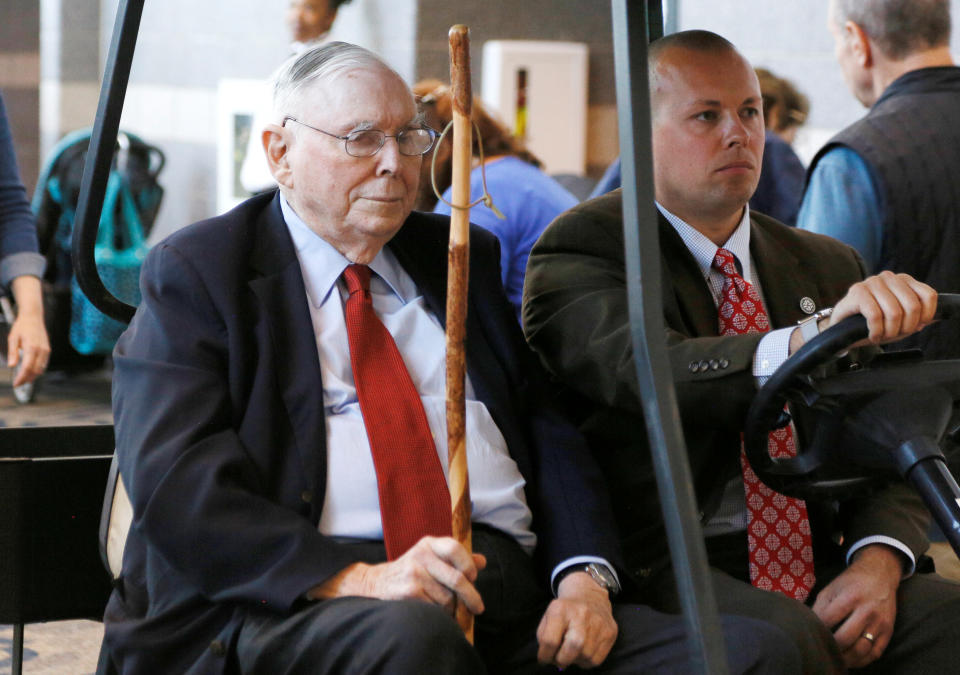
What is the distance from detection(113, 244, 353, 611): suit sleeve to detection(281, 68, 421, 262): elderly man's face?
0.81 ft

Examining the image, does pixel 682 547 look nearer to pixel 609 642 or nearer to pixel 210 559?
pixel 609 642

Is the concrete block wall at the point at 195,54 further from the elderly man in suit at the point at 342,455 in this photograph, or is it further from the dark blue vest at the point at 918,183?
the elderly man in suit at the point at 342,455

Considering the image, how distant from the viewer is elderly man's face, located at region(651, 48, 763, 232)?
2035 mm

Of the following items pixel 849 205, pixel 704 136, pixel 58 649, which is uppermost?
pixel 704 136

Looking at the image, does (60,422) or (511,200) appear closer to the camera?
(511,200)

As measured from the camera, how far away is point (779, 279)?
2.08 metres

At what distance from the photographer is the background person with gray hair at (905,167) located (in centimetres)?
261

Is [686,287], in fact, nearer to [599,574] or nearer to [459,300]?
[599,574]

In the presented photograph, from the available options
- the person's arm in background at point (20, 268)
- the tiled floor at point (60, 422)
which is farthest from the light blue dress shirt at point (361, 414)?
the person's arm in background at point (20, 268)

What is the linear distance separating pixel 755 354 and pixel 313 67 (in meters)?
0.79

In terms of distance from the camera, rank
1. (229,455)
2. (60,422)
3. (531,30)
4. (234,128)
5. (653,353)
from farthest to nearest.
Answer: (234,128) → (531,30) → (60,422) → (229,455) → (653,353)

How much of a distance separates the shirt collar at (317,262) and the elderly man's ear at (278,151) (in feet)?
0.13

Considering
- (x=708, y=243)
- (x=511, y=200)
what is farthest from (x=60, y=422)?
Result: (x=708, y=243)

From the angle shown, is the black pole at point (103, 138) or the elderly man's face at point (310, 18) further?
the elderly man's face at point (310, 18)
